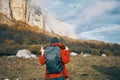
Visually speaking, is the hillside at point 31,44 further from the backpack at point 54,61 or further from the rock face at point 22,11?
the rock face at point 22,11

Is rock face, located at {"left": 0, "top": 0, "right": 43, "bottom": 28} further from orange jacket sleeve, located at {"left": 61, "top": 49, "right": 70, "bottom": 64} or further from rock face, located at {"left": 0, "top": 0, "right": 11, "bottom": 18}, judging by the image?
orange jacket sleeve, located at {"left": 61, "top": 49, "right": 70, "bottom": 64}

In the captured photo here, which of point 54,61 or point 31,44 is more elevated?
point 54,61

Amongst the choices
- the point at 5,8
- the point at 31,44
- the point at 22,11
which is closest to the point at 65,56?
the point at 31,44

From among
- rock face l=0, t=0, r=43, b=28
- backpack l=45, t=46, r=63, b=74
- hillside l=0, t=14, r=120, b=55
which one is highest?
rock face l=0, t=0, r=43, b=28

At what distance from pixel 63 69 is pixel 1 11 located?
128087mm

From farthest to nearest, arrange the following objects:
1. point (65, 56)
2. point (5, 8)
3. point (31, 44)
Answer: point (5, 8), point (31, 44), point (65, 56)

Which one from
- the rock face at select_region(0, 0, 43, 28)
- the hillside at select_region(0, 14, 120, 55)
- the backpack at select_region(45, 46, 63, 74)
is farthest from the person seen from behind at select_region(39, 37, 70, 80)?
the rock face at select_region(0, 0, 43, 28)

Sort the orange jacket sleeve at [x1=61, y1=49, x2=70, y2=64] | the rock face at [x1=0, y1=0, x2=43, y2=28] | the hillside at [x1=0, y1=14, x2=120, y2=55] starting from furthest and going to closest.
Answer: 1. the rock face at [x1=0, y1=0, x2=43, y2=28]
2. the hillside at [x1=0, y1=14, x2=120, y2=55]
3. the orange jacket sleeve at [x1=61, y1=49, x2=70, y2=64]

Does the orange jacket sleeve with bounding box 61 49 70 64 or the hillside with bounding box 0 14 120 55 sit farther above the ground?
the orange jacket sleeve with bounding box 61 49 70 64

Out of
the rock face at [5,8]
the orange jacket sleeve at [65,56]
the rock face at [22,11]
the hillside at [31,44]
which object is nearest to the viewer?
the orange jacket sleeve at [65,56]

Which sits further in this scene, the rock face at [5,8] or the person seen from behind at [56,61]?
the rock face at [5,8]

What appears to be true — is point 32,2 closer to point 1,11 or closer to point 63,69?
point 1,11

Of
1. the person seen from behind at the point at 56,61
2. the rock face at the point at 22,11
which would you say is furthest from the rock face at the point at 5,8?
the person seen from behind at the point at 56,61

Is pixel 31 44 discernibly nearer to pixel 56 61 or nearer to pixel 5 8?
pixel 5 8
